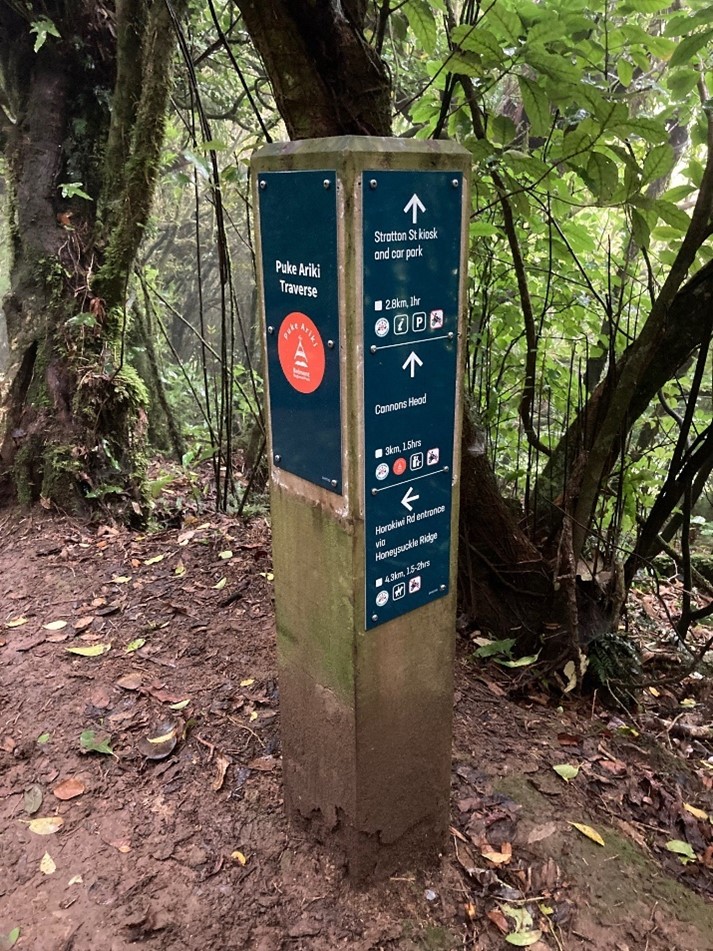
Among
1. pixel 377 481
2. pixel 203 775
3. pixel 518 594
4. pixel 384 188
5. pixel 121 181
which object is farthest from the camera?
pixel 121 181

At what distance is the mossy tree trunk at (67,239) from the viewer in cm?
463

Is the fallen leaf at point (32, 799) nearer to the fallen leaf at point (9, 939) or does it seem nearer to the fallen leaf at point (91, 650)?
the fallen leaf at point (9, 939)

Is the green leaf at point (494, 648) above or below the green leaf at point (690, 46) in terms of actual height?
below

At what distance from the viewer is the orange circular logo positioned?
1699 mm

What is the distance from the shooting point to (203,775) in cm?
255

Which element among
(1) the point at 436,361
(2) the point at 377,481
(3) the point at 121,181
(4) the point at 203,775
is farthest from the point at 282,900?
(3) the point at 121,181

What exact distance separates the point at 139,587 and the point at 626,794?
106 inches

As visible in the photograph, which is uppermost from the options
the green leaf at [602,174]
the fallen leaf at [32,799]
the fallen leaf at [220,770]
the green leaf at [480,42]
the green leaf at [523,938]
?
the green leaf at [480,42]

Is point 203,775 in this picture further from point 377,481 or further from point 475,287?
point 475,287

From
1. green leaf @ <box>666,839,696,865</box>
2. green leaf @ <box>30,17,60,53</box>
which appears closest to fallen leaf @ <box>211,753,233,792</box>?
green leaf @ <box>666,839,696,865</box>

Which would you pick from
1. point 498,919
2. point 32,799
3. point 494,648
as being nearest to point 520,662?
point 494,648

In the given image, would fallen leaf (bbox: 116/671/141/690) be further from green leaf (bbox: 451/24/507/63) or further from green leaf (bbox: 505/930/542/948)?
green leaf (bbox: 451/24/507/63)

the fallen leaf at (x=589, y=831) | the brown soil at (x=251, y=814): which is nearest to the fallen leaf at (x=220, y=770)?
the brown soil at (x=251, y=814)

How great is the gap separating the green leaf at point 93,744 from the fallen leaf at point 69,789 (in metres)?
0.14
